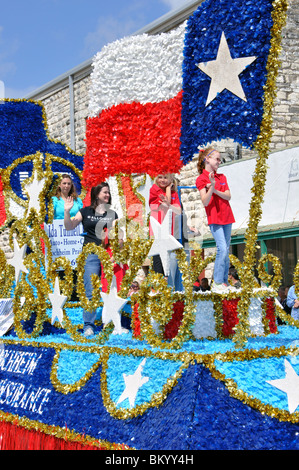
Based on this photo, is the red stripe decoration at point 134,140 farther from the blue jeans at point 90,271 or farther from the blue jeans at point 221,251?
the blue jeans at point 90,271

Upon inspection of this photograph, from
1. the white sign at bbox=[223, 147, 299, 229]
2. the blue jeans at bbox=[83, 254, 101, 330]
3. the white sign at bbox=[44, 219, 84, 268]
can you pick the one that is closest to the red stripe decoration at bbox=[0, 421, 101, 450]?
the blue jeans at bbox=[83, 254, 101, 330]

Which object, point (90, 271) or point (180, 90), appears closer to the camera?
point (180, 90)

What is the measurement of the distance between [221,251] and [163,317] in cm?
79

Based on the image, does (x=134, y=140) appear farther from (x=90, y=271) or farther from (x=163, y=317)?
(x=163, y=317)

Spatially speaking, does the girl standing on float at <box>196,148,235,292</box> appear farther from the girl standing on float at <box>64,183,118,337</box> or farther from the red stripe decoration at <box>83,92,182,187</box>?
the girl standing on float at <box>64,183,118,337</box>

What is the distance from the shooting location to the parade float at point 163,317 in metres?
3.08

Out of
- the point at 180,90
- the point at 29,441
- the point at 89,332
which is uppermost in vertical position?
the point at 180,90

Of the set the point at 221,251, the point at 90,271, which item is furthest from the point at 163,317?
the point at 90,271

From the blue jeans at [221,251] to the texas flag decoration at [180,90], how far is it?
55cm

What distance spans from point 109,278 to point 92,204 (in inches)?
49.3

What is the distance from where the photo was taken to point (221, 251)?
441 centimetres

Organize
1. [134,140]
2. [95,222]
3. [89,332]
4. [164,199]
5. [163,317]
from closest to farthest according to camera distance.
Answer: [163,317] → [164,199] → [134,140] → [89,332] → [95,222]

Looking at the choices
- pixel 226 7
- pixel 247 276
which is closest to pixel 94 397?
pixel 247 276
